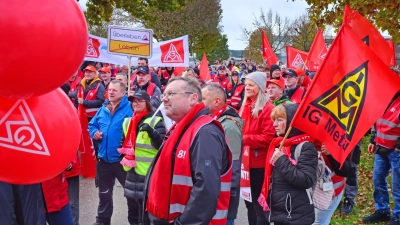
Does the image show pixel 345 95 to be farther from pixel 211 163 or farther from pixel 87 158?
pixel 87 158

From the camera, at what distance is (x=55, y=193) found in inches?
182

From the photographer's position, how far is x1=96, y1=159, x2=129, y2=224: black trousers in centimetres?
617

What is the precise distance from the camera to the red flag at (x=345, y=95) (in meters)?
3.68

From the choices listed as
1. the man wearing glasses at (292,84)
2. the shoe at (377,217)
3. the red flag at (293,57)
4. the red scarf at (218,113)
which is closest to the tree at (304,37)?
the red flag at (293,57)

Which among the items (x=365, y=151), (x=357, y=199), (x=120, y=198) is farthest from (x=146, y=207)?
(x=365, y=151)

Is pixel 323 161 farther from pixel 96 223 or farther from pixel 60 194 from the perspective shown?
pixel 96 223

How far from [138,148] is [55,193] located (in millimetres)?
1165

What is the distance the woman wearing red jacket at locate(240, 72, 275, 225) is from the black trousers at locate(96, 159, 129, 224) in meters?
1.81

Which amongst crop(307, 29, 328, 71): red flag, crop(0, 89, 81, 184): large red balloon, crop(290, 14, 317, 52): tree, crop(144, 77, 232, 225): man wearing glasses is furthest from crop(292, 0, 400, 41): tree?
crop(290, 14, 317, 52): tree

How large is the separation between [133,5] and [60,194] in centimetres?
1164

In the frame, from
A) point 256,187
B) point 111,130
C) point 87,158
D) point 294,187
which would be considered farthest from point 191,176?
point 87,158

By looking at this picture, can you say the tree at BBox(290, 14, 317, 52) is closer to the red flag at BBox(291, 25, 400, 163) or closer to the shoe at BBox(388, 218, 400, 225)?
the shoe at BBox(388, 218, 400, 225)

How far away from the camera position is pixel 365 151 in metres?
Result: 11.9

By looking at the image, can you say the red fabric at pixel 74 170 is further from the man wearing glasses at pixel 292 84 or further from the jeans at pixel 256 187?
the man wearing glasses at pixel 292 84
